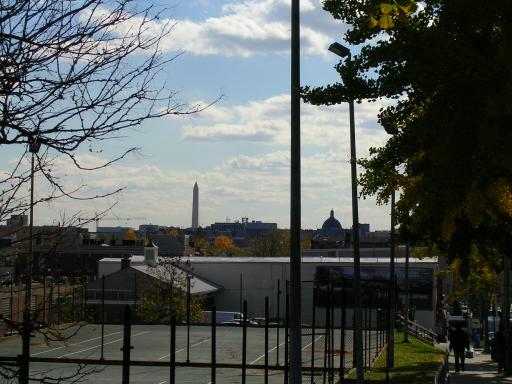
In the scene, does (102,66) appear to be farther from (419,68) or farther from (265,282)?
(265,282)

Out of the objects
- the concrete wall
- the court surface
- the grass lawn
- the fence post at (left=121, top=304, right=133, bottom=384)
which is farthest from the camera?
the concrete wall

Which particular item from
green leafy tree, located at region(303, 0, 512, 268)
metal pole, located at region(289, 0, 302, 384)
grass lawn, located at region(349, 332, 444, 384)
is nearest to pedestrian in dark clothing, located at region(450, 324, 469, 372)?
grass lawn, located at region(349, 332, 444, 384)

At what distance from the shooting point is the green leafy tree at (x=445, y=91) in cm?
1209

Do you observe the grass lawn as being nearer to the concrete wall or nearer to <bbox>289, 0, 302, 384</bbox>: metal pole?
<bbox>289, 0, 302, 384</bbox>: metal pole

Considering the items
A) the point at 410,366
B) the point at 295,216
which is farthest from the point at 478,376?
the point at 295,216

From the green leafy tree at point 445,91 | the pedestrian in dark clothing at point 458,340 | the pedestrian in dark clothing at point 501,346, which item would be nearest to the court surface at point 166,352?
the pedestrian in dark clothing at point 458,340

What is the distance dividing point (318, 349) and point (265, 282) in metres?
26.7

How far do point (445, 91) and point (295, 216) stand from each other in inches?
117

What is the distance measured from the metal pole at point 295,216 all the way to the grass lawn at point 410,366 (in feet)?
44.2

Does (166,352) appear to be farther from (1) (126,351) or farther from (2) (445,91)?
(1) (126,351)

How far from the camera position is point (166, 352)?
3825 cm

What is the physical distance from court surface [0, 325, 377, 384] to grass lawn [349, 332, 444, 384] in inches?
77.1

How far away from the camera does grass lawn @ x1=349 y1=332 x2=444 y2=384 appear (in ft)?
89.2

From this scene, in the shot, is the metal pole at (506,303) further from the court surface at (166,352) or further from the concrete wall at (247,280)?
the concrete wall at (247,280)
